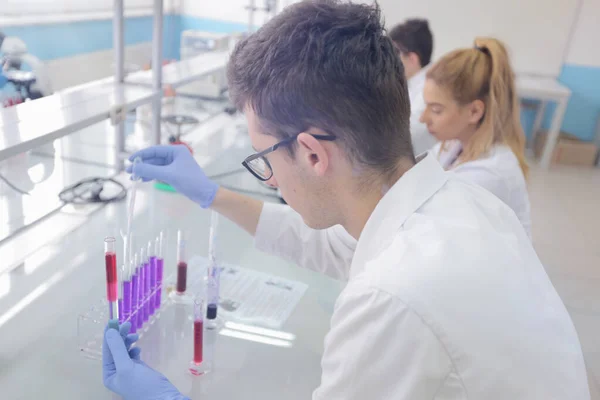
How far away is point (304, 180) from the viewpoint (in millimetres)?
804

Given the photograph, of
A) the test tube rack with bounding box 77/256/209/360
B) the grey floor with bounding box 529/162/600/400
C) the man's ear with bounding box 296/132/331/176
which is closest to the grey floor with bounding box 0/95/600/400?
the grey floor with bounding box 529/162/600/400

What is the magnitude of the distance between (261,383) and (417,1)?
4798 mm

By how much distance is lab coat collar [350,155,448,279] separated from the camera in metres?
0.75

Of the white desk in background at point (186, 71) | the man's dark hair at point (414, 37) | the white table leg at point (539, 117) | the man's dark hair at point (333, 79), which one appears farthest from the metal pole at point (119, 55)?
the white table leg at point (539, 117)

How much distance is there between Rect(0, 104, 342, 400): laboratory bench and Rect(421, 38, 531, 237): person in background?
0.58 metres

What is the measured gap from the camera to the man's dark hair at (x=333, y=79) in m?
0.71

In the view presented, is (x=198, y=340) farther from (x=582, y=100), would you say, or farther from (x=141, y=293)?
(x=582, y=100)

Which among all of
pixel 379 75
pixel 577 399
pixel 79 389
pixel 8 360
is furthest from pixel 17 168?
pixel 577 399

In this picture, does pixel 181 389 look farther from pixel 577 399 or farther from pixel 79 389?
pixel 577 399

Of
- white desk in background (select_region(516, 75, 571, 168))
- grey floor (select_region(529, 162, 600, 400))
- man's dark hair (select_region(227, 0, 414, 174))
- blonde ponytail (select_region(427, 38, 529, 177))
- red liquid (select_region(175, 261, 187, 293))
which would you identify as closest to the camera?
man's dark hair (select_region(227, 0, 414, 174))

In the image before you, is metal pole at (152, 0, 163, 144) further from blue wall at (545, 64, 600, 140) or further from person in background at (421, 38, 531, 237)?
blue wall at (545, 64, 600, 140)

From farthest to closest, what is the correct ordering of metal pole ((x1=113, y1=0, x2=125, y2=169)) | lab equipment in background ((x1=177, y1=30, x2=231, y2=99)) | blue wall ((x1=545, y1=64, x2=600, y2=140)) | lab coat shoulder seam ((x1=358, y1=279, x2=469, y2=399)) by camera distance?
blue wall ((x1=545, y1=64, x2=600, y2=140)) < lab equipment in background ((x1=177, y1=30, x2=231, y2=99)) < metal pole ((x1=113, y1=0, x2=125, y2=169)) < lab coat shoulder seam ((x1=358, y1=279, x2=469, y2=399))

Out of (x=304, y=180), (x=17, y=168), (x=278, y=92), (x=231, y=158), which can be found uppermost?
(x=278, y=92)

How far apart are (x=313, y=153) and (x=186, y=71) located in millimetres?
1586
